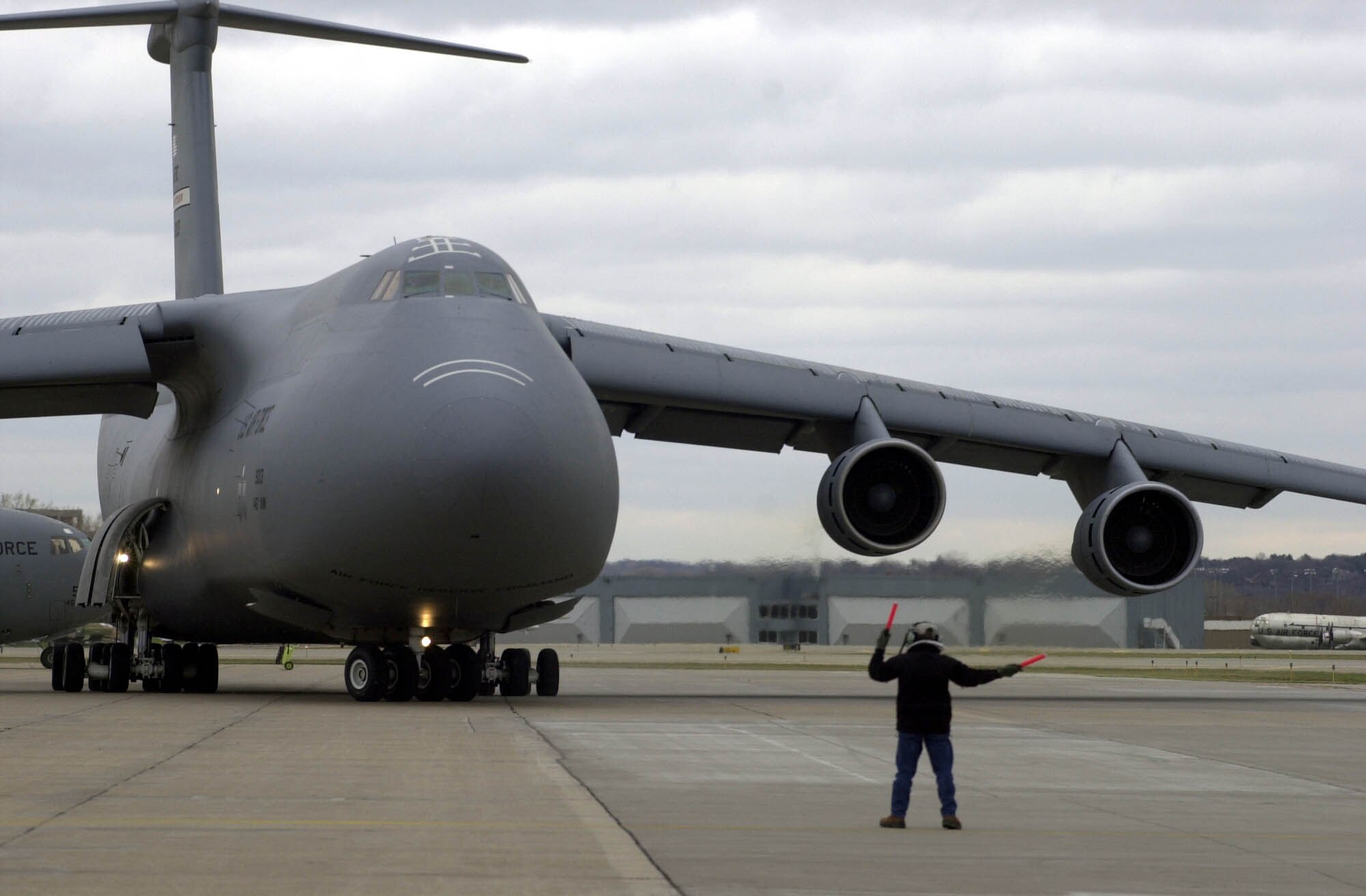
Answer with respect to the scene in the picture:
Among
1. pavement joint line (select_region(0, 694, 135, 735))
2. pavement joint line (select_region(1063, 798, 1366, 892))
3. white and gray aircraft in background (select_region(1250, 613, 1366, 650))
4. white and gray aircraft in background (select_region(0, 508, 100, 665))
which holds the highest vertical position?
white and gray aircraft in background (select_region(0, 508, 100, 665))

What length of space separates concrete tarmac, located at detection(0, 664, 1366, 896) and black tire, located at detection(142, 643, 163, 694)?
436 cm

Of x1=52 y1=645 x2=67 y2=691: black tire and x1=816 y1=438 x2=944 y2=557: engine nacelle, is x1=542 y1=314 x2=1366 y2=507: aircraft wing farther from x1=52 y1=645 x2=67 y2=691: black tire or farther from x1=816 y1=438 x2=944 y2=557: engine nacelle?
x1=52 y1=645 x2=67 y2=691: black tire

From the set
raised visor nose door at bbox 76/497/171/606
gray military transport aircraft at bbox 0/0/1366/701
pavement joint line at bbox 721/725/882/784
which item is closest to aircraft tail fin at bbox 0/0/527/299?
gray military transport aircraft at bbox 0/0/1366/701

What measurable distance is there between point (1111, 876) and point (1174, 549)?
14.4 m

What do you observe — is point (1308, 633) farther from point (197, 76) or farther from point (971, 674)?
point (971, 674)

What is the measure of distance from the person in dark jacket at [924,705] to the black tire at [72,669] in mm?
15404

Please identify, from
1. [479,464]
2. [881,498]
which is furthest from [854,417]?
[479,464]

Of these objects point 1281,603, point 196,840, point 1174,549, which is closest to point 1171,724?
point 1174,549

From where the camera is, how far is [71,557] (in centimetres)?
2861

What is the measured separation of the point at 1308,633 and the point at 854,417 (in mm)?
77738

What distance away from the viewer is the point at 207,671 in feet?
71.8

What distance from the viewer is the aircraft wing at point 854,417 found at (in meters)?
20.3

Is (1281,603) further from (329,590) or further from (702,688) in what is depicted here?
(329,590)

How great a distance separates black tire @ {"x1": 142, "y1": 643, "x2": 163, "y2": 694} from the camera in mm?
21641
